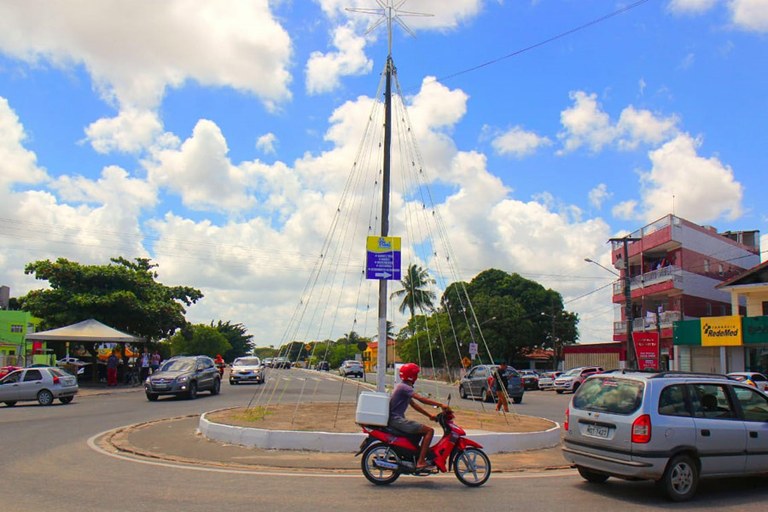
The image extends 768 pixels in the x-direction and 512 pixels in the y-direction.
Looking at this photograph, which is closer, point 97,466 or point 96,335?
point 97,466

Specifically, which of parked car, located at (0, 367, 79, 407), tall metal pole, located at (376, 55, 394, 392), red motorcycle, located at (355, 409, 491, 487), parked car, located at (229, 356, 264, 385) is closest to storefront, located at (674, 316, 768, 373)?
parked car, located at (229, 356, 264, 385)

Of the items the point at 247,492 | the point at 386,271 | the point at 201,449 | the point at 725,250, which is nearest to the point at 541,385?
the point at 725,250

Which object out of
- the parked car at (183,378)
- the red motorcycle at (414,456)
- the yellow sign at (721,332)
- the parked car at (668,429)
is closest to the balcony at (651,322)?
the yellow sign at (721,332)

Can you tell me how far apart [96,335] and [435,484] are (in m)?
26.9

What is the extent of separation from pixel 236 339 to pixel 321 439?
103 m

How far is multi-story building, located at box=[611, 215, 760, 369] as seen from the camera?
42.0m

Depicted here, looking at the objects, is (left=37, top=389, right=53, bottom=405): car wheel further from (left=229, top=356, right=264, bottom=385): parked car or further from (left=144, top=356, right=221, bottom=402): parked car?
(left=229, top=356, right=264, bottom=385): parked car

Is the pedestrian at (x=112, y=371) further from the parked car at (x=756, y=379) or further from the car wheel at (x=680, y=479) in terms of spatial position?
the car wheel at (x=680, y=479)

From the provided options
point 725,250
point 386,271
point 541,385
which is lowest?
point 541,385

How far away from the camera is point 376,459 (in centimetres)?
916

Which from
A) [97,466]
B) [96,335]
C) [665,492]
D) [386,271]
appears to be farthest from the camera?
[96,335]

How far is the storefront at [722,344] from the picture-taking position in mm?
35562

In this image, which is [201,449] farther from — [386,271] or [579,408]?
[579,408]

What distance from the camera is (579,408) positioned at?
369 inches
